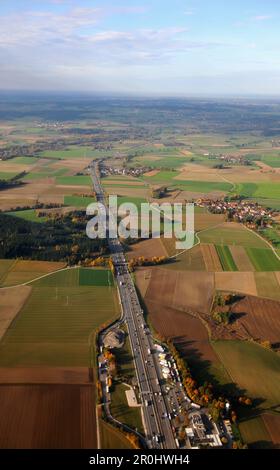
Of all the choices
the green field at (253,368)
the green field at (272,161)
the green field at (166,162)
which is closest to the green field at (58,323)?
the green field at (253,368)

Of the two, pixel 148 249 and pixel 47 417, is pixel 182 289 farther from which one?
pixel 47 417

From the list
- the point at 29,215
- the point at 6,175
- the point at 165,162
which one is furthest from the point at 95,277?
the point at 165,162

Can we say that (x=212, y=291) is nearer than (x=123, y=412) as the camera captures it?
No

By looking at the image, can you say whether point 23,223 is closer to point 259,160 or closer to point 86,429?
point 86,429

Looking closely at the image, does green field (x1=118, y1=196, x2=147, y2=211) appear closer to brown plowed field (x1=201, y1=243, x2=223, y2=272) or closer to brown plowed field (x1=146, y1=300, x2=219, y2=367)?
brown plowed field (x1=201, y1=243, x2=223, y2=272)

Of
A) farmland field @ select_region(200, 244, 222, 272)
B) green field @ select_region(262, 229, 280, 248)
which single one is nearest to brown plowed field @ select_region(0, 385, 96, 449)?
farmland field @ select_region(200, 244, 222, 272)

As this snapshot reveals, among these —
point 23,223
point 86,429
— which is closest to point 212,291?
point 86,429
